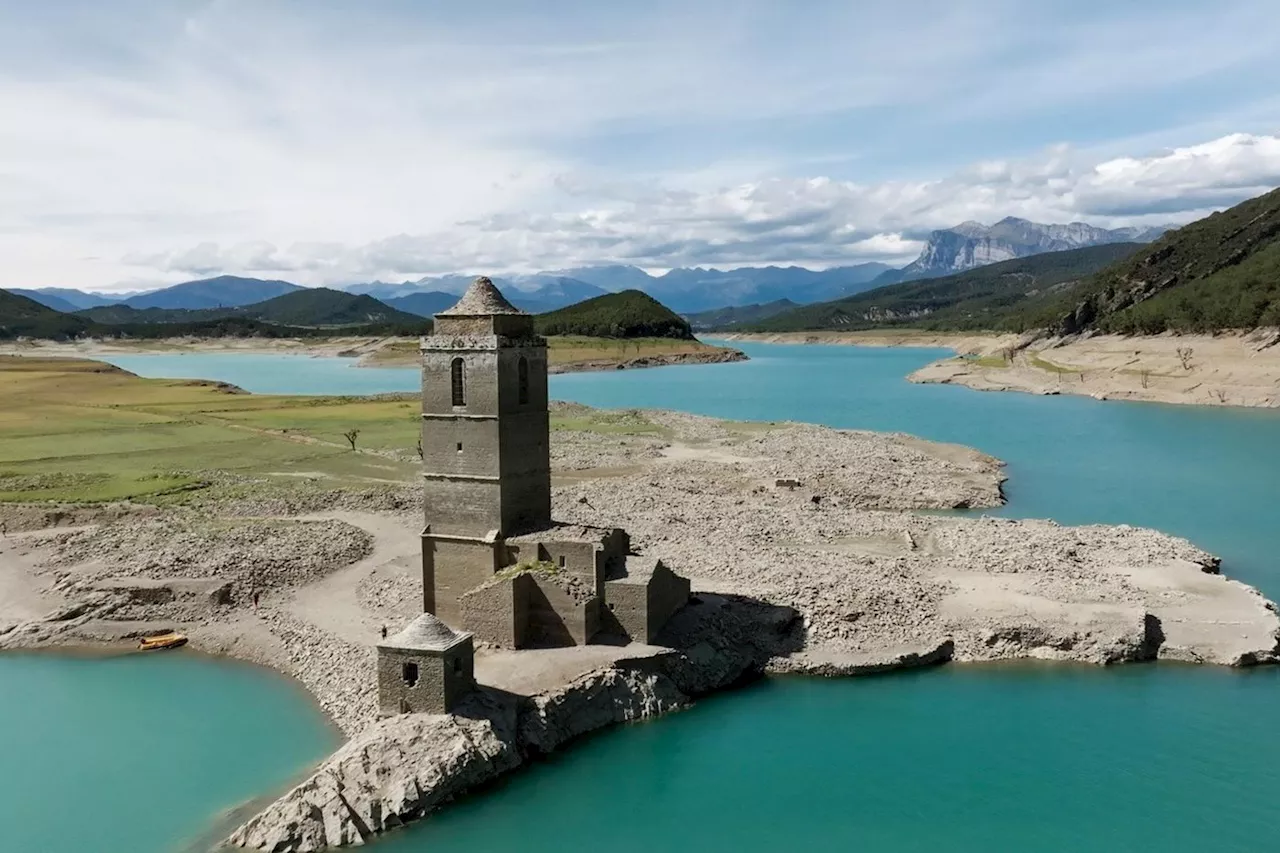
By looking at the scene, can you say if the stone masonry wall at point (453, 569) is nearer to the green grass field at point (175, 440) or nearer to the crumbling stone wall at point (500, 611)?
the crumbling stone wall at point (500, 611)

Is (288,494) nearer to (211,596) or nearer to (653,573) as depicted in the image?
(211,596)

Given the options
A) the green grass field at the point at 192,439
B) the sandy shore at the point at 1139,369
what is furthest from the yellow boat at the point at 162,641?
the sandy shore at the point at 1139,369

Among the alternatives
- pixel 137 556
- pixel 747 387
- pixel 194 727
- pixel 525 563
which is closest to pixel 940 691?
pixel 525 563

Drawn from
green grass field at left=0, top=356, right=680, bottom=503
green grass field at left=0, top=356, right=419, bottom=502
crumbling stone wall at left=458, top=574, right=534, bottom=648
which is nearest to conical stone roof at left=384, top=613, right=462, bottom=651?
crumbling stone wall at left=458, top=574, right=534, bottom=648

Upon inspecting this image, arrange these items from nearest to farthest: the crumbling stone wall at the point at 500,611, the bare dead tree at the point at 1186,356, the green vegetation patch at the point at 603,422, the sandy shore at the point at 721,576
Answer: the crumbling stone wall at the point at 500,611
the sandy shore at the point at 721,576
the green vegetation patch at the point at 603,422
the bare dead tree at the point at 1186,356

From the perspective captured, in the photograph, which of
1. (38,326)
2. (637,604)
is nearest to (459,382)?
(637,604)

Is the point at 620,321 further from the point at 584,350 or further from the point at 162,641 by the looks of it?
the point at 162,641

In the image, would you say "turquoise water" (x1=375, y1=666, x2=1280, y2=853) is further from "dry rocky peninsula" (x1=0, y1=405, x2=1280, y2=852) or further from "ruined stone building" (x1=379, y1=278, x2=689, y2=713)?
"ruined stone building" (x1=379, y1=278, x2=689, y2=713)
